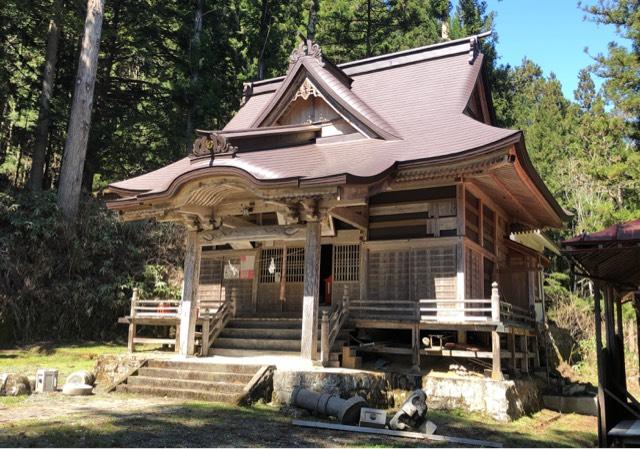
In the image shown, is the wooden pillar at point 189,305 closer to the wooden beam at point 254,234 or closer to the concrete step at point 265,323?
the wooden beam at point 254,234

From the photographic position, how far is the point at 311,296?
1131cm

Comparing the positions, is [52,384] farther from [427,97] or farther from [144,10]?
[144,10]

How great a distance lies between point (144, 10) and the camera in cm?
2466

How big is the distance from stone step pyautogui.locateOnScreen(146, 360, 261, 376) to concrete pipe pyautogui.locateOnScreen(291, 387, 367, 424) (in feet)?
4.56

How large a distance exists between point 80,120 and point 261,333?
12473 millimetres

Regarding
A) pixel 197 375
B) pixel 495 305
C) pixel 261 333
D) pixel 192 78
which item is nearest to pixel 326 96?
pixel 261 333

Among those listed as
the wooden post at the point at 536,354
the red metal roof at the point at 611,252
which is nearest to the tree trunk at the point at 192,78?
the wooden post at the point at 536,354

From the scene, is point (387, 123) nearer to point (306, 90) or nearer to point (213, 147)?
point (306, 90)

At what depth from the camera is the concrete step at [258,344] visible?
12588 millimetres

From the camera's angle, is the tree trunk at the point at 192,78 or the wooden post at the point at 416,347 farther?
the tree trunk at the point at 192,78

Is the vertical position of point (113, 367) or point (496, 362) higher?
point (496, 362)

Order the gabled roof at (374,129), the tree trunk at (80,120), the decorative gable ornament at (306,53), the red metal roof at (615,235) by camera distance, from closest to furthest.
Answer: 1. the red metal roof at (615,235)
2. the gabled roof at (374,129)
3. the decorative gable ornament at (306,53)
4. the tree trunk at (80,120)

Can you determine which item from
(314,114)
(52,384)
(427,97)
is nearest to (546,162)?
(427,97)

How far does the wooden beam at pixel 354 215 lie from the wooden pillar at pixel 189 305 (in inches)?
143
